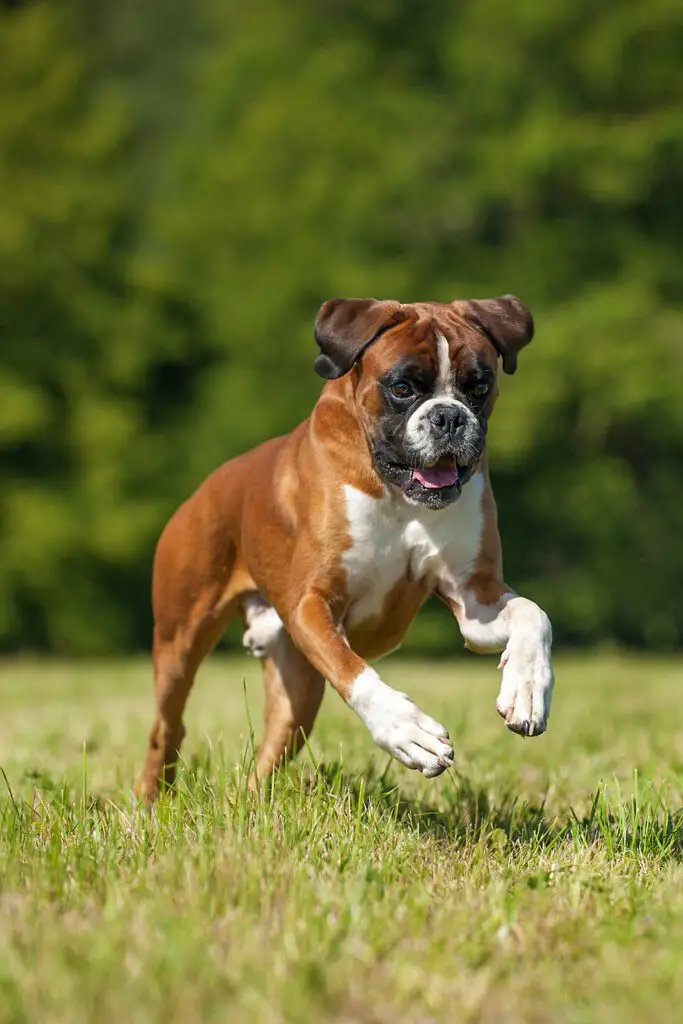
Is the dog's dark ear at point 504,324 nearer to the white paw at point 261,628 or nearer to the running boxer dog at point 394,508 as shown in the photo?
the running boxer dog at point 394,508

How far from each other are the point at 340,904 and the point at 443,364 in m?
1.98

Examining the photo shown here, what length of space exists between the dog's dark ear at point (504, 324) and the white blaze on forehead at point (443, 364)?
0.30m

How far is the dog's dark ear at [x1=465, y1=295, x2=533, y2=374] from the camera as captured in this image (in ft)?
15.8

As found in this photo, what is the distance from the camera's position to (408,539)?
182 inches

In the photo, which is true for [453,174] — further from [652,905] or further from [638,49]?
[652,905]

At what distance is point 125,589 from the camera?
2044 centimetres

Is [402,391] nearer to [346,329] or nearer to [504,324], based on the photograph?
[346,329]

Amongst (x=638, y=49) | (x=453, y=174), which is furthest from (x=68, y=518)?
(x=638, y=49)

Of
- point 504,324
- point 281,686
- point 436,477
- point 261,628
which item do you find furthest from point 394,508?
point 281,686

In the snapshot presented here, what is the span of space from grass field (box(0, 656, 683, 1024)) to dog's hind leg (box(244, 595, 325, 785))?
31 cm

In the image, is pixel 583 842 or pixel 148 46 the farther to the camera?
pixel 148 46

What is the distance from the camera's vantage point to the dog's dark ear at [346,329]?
15.1ft

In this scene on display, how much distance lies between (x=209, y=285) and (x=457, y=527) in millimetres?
→ 17932

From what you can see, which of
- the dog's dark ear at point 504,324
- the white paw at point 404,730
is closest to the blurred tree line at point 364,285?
the dog's dark ear at point 504,324
